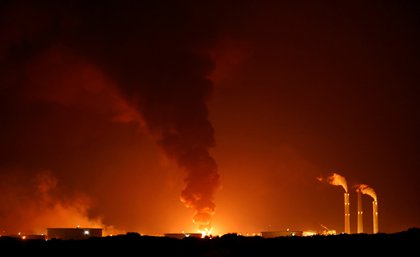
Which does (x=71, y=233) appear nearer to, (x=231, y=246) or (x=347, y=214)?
(x=347, y=214)

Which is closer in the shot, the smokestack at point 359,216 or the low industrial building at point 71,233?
the low industrial building at point 71,233

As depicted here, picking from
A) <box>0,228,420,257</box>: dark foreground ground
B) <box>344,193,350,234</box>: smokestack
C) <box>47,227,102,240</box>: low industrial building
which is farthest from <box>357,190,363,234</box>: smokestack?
<box>0,228,420,257</box>: dark foreground ground

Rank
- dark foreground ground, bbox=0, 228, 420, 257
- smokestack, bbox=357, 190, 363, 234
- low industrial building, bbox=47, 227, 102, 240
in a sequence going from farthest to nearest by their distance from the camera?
1. smokestack, bbox=357, 190, 363, 234
2. low industrial building, bbox=47, 227, 102, 240
3. dark foreground ground, bbox=0, 228, 420, 257

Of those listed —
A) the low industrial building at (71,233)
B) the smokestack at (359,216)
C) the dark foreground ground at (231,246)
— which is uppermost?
the smokestack at (359,216)

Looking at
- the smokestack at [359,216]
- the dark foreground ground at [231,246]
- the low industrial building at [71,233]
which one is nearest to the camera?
the dark foreground ground at [231,246]

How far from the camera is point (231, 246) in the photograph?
143 ft

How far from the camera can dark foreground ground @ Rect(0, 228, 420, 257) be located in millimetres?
40719

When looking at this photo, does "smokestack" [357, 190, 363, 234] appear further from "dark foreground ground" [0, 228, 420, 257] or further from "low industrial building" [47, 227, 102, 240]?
"dark foreground ground" [0, 228, 420, 257]

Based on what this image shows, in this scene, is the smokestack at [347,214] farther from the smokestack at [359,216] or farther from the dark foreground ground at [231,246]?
the dark foreground ground at [231,246]

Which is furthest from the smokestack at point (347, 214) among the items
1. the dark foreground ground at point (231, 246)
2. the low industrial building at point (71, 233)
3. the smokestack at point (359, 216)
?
the dark foreground ground at point (231, 246)

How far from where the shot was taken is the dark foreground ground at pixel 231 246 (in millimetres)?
40719

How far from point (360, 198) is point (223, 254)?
5872 centimetres

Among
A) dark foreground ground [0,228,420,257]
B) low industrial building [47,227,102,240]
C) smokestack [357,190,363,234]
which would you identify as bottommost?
dark foreground ground [0,228,420,257]

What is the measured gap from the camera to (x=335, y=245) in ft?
140
